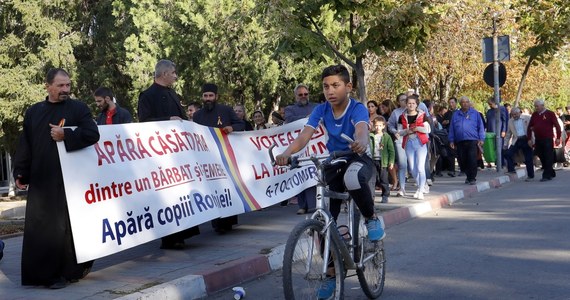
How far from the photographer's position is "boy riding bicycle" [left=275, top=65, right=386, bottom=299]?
594 cm

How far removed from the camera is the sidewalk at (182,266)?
672 centimetres

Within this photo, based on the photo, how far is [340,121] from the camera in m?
6.14

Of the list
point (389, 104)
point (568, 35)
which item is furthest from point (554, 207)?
point (568, 35)

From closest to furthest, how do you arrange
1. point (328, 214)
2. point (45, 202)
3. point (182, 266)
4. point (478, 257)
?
point (328, 214)
point (45, 202)
point (182, 266)
point (478, 257)

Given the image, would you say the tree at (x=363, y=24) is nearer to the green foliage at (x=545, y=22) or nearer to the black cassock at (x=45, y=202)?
the black cassock at (x=45, y=202)

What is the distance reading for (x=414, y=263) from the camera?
8.17m

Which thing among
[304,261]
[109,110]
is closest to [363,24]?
[109,110]

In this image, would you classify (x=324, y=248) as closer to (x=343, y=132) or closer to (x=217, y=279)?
(x=343, y=132)

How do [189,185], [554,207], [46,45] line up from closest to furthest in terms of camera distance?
[189,185] → [554,207] → [46,45]

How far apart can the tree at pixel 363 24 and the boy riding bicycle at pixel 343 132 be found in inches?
234

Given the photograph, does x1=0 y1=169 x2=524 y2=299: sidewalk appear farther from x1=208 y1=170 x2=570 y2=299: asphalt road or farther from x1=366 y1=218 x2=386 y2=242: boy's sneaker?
x1=366 y1=218 x2=386 y2=242: boy's sneaker

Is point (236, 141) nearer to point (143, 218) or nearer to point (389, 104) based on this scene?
point (143, 218)

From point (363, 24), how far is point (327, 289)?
7.30m

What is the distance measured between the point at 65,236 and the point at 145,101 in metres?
2.54
